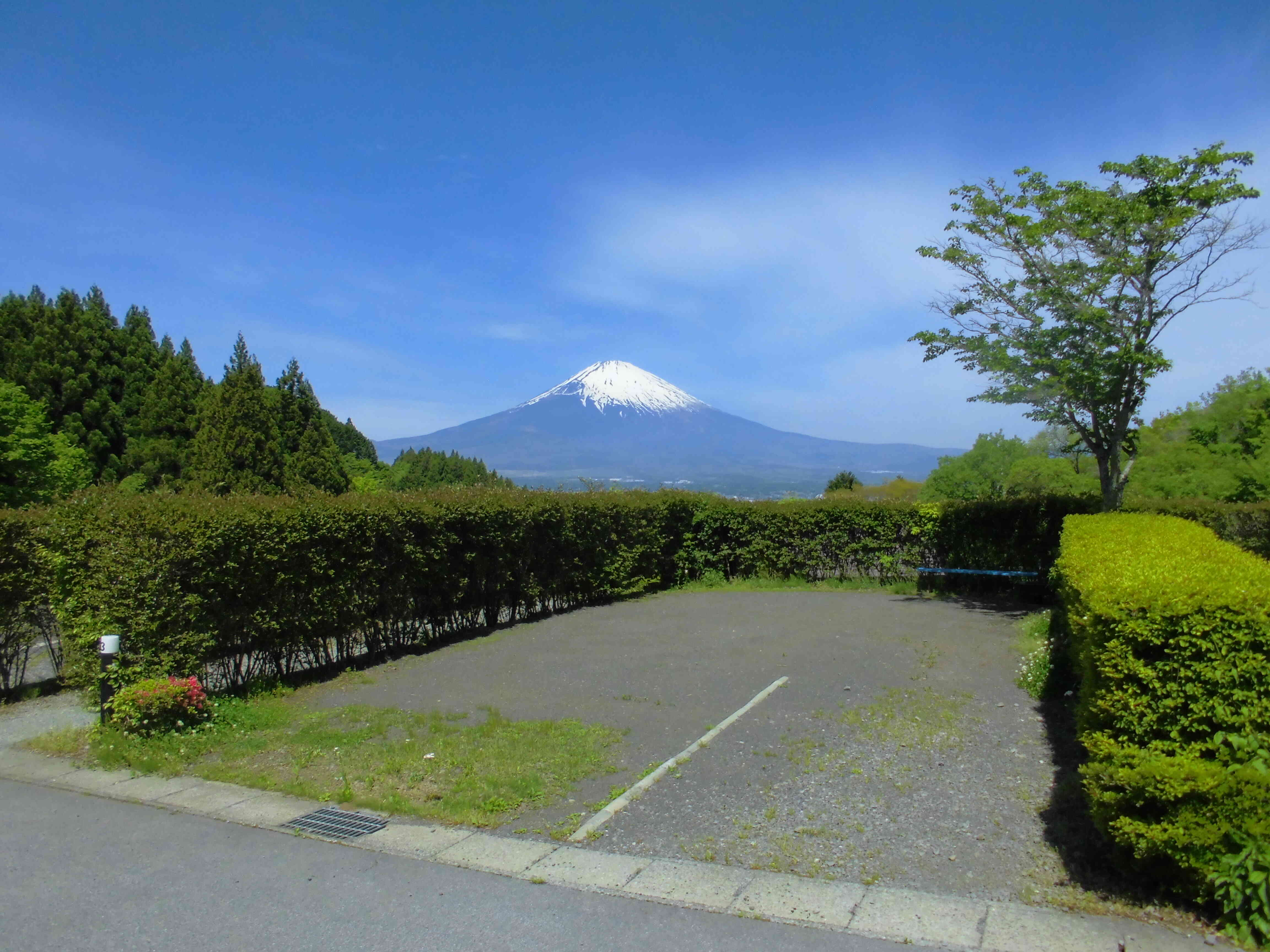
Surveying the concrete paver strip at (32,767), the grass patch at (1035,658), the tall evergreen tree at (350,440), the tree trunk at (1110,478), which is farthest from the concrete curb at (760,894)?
the tall evergreen tree at (350,440)

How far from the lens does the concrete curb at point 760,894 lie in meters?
3.44

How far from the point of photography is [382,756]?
621 centimetres

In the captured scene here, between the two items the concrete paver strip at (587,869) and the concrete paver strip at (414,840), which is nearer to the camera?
the concrete paver strip at (587,869)

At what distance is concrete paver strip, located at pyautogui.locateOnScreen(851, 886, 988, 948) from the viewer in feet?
11.4

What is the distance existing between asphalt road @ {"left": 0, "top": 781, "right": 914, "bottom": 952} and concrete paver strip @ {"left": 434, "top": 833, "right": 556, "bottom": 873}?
0.08 metres

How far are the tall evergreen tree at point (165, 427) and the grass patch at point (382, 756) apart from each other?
31.2 metres

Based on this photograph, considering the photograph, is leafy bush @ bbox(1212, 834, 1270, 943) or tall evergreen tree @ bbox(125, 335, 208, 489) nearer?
leafy bush @ bbox(1212, 834, 1270, 943)

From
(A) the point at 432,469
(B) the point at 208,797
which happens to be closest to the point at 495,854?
(B) the point at 208,797

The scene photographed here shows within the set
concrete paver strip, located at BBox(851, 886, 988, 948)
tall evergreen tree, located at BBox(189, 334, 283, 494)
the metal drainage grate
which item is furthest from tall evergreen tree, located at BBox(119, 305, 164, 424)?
concrete paver strip, located at BBox(851, 886, 988, 948)

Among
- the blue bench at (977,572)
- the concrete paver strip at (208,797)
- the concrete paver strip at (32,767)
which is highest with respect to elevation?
the blue bench at (977,572)

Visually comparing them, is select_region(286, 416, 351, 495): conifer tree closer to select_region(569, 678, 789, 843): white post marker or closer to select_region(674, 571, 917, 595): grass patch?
select_region(674, 571, 917, 595): grass patch

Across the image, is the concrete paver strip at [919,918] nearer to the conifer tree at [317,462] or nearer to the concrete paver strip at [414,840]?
the concrete paver strip at [414,840]

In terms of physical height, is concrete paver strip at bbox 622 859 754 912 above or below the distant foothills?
below

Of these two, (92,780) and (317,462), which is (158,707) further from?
(317,462)
